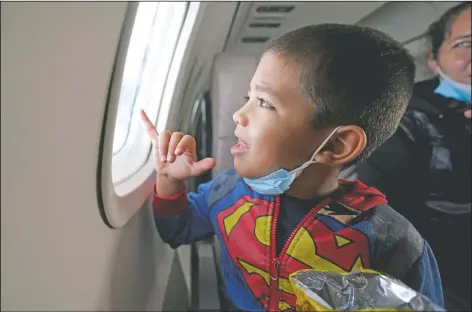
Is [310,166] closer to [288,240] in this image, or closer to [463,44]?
[288,240]

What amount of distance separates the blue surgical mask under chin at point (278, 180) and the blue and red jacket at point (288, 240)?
0.04 meters

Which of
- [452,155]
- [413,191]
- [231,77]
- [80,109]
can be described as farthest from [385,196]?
[80,109]

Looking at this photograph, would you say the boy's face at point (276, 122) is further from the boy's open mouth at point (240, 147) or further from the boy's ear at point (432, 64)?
the boy's ear at point (432, 64)

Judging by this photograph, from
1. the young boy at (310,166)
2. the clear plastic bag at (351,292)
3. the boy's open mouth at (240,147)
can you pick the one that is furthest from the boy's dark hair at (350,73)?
the clear plastic bag at (351,292)

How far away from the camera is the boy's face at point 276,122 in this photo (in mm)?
695

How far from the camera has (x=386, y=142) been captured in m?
0.76

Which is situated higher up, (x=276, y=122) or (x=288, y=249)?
(x=276, y=122)

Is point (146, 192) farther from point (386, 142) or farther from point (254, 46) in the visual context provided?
point (386, 142)

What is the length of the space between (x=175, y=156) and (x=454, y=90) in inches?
20.4

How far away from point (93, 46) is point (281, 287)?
480mm

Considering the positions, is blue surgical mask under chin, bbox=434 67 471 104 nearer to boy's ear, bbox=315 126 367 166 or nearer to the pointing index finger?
boy's ear, bbox=315 126 367 166

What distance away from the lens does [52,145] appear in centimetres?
58

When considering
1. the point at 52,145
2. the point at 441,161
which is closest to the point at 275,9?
the point at 441,161

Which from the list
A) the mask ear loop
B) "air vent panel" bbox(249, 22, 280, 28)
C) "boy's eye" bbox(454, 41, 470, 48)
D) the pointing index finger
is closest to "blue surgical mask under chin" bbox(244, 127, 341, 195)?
the mask ear loop
